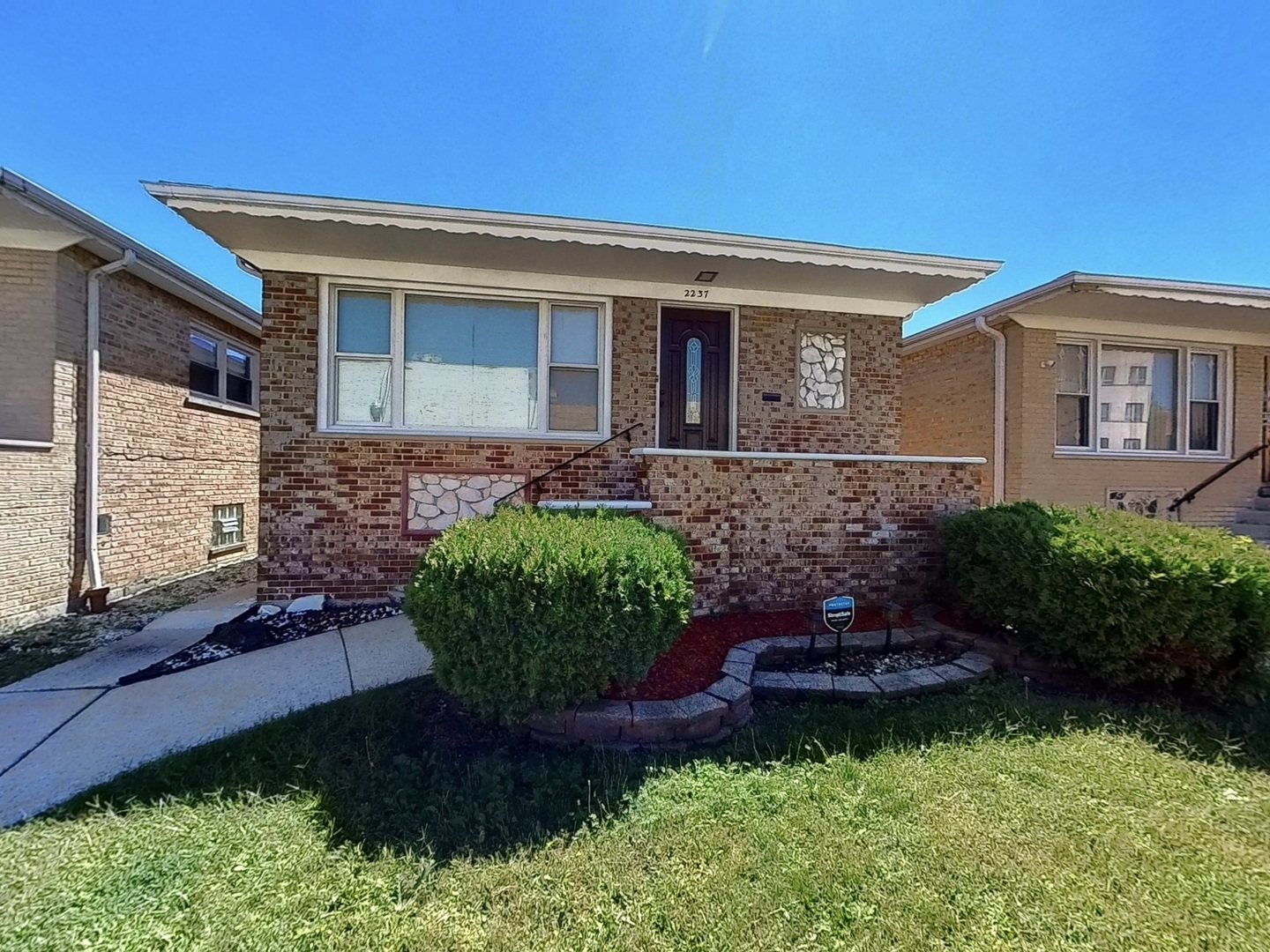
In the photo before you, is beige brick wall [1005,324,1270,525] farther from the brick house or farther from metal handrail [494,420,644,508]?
metal handrail [494,420,644,508]

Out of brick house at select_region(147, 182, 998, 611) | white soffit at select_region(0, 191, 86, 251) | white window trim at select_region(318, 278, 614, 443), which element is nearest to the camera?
brick house at select_region(147, 182, 998, 611)

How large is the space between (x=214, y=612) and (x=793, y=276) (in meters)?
6.79

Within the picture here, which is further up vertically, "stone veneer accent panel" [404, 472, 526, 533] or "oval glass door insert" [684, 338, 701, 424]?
"oval glass door insert" [684, 338, 701, 424]

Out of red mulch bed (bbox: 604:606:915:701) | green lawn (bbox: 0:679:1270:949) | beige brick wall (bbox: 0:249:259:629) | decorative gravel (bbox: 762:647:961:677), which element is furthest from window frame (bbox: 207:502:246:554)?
decorative gravel (bbox: 762:647:961:677)

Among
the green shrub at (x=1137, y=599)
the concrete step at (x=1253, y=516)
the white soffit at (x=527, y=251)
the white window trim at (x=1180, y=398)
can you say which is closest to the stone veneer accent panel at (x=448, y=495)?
the white soffit at (x=527, y=251)

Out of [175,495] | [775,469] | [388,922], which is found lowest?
[388,922]

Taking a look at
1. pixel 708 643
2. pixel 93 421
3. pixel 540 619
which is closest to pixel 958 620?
pixel 708 643

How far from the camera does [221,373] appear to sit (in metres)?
7.34

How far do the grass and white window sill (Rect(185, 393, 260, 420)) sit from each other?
2.28 metres

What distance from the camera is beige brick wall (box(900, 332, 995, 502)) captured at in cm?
760

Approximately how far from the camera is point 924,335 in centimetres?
856

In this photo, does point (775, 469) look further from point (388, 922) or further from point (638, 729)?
point (388, 922)

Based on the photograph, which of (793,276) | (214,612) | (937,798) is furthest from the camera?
(793,276)

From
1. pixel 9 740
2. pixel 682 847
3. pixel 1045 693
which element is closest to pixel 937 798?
pixel 682 847
